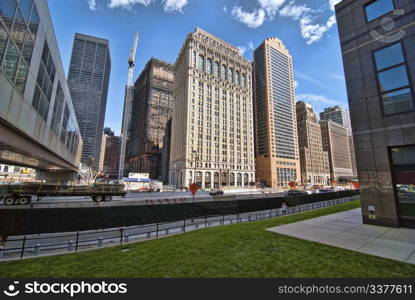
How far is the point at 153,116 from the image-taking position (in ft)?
466

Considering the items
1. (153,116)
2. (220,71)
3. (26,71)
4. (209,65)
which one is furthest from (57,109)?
(153,116)

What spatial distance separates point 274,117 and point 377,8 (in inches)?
4655

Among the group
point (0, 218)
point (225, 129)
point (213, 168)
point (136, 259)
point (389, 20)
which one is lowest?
point (136, 259)

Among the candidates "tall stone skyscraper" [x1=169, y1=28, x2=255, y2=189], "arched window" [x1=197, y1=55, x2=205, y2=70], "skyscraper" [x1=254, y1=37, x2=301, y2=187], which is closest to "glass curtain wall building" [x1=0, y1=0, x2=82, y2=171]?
"tall stone skyscraper" [x1=169, y1=28, x2=255, y2=189]

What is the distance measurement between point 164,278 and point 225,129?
299 feet

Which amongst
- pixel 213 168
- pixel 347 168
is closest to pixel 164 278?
pixel 213 168

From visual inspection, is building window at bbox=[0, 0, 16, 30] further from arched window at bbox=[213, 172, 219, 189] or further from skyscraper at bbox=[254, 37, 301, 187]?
skyscraper at bbox=[254, 37, 301, 187]

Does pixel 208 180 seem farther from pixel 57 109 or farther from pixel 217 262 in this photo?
pixel 217 262

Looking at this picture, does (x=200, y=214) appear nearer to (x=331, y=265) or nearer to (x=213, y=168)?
(x=331, y=265)

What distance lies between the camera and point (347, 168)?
186875mm

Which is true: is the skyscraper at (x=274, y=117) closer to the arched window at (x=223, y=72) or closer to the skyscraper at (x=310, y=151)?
the skyscraper at (x=310, y=151)

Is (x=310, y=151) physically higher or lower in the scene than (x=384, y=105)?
higher

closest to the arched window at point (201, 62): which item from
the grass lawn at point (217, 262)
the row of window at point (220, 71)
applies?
the row of window at point (220, 71)

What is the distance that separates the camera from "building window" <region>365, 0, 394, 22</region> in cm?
1518
